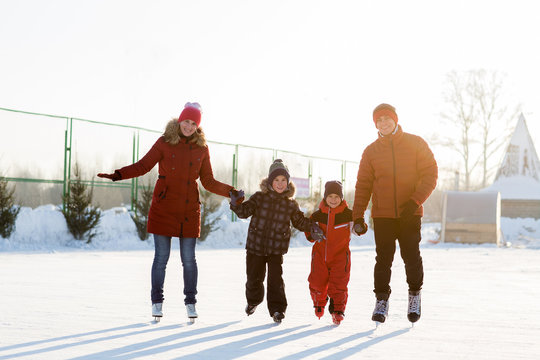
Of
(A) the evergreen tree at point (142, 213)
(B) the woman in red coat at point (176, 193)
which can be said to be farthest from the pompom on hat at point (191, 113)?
(A) the evergreen tree at point (142, 213)

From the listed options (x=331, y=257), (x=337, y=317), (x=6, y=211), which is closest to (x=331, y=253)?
(x=331, y=257)

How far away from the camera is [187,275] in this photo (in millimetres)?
4891

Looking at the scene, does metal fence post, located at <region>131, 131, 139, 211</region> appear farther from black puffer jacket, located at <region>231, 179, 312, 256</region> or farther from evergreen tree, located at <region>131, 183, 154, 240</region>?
black puffer jacket, located at <region>231, 179, 312, 256</region>

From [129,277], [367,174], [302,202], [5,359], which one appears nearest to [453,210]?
[302,202]

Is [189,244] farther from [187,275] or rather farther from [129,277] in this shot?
[129,277]

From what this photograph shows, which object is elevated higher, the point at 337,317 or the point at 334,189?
the point at 334,189

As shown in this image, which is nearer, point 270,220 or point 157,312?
point 157,312

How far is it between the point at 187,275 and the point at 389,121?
71.8 inches

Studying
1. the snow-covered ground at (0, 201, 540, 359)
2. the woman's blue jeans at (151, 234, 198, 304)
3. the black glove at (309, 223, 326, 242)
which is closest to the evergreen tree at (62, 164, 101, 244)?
the snow-covered ground at (0, 201, 540, 359)

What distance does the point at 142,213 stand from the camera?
56.2 ft

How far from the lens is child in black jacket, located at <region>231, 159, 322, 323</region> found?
4895 millimetres

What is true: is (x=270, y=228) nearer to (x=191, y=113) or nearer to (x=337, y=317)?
(x=337, y=317)

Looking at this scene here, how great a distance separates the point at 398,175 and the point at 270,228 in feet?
3.24

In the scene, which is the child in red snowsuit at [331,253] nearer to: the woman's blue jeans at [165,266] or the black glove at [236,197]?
the black glove at [236,197]
